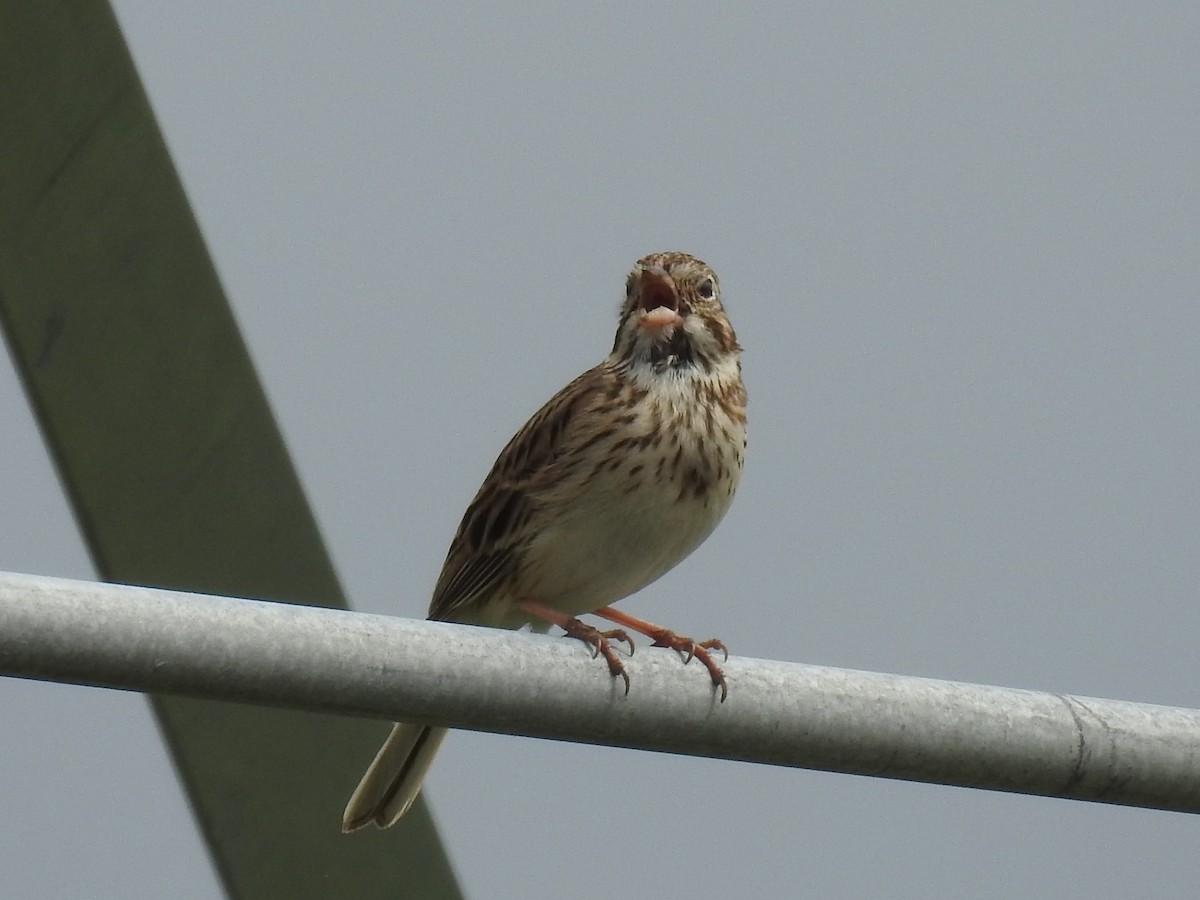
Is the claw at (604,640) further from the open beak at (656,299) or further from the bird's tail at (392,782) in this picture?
the open beak at (656,299)

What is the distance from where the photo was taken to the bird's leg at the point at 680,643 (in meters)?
2.12

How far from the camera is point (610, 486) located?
3625mm

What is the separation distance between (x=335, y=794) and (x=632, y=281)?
1131 millimetres

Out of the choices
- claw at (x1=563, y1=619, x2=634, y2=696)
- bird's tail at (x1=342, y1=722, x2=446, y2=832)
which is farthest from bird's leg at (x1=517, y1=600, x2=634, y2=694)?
bird's tail at (x1=342, y1=722, x2=446, y2=832)

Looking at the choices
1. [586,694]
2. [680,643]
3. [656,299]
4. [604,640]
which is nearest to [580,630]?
[680,643]

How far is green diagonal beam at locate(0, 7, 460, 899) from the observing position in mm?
3668

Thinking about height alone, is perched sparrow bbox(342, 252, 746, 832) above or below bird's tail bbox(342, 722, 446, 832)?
above

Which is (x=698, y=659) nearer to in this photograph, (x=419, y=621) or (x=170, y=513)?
(x=419, y=621)

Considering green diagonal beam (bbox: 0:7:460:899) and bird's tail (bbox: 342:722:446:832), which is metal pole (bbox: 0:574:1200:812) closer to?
bird's tail (bbox: 342:722:446:832)

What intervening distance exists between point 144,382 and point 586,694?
6.11 feet

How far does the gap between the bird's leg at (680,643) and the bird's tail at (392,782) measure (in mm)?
430

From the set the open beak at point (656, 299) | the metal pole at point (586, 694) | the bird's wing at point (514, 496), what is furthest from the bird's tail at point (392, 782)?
the metal pole at point (586, 694)

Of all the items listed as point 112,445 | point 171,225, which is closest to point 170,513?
point 112,445

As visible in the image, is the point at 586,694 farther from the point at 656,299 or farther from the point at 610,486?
the point at 656,299
